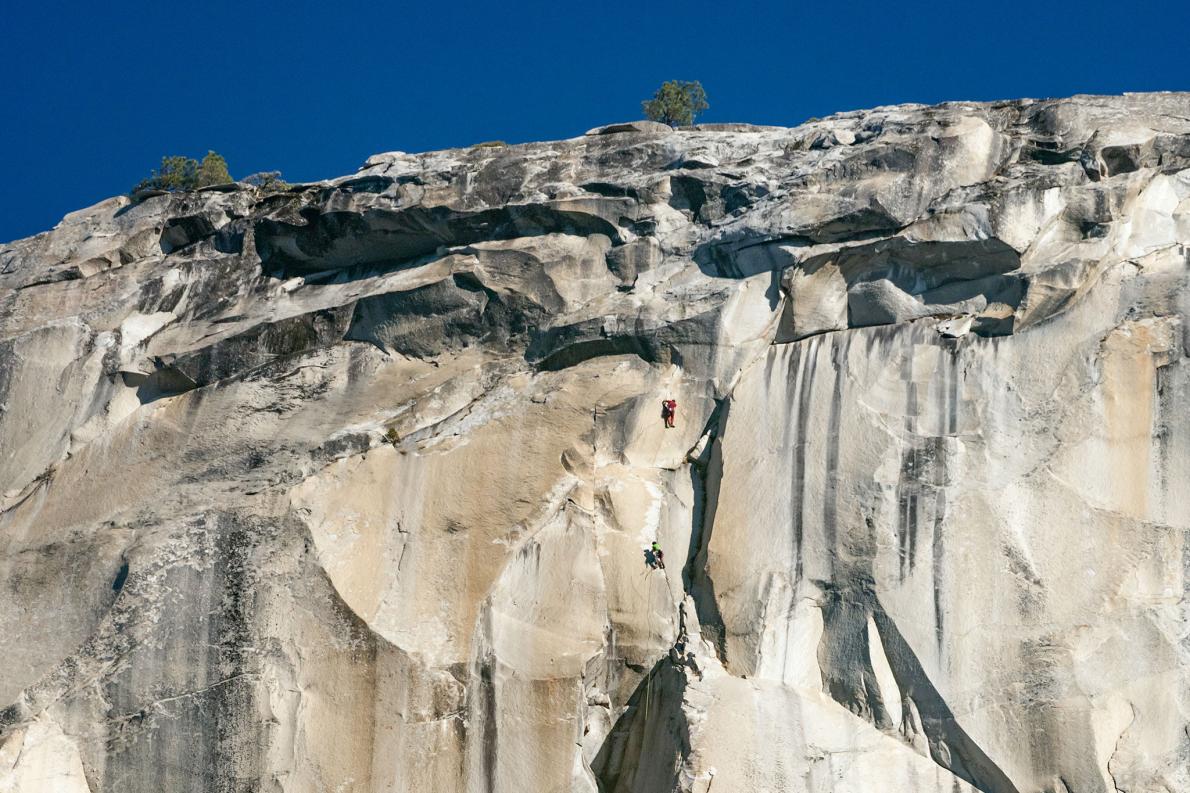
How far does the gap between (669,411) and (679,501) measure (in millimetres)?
1468

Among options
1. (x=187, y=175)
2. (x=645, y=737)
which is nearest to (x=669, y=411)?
(x=645, y=737)

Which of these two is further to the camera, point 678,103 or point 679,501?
point 678,103

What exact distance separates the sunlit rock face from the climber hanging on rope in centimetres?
21

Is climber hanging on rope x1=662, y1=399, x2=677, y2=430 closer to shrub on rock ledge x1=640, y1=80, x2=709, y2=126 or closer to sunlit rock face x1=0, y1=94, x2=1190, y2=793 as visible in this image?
sunlit rock face x1=0, y1=94, x2=1190, y2=793

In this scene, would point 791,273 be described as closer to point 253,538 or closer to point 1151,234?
point 1151,234

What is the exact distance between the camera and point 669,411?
2484 centimetres

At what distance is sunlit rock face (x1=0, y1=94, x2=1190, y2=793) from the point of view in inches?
859

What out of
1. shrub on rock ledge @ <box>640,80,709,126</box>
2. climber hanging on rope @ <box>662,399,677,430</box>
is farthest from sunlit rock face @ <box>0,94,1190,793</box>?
shrub on rock ledge @ <box>640,80,709,126</box>

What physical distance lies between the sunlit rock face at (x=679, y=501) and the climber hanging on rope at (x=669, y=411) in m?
0.21

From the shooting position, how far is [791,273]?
83.7ft

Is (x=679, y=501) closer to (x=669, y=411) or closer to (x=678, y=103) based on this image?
(x=669, y=411)

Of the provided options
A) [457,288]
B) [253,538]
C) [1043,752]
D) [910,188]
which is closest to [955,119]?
[910,188]

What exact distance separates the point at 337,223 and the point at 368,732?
33.7 feet

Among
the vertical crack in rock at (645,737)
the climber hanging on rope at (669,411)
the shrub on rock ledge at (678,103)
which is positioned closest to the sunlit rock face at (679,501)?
the vertical crack in rock at (645,737)
